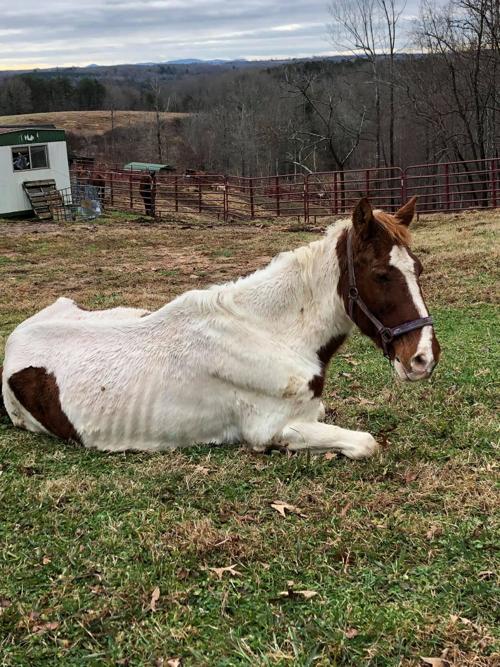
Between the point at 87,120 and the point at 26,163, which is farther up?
the point at 87,120

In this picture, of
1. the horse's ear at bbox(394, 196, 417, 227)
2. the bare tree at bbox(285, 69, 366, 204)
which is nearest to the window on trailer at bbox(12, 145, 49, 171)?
the bare tree at bbox(285, 69, 366, 204)

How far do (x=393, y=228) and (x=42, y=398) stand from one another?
7.58 ft

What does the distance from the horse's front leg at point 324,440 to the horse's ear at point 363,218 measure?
3.50 ft

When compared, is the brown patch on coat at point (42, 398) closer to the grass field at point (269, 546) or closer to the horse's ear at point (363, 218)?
the grass field at point (269, 546)

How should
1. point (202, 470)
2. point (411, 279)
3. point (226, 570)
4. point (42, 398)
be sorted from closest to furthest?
point (226, 570)
point (411, 279)
point (202, 470)
point (42, 398)

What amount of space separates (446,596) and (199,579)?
0.91 meters

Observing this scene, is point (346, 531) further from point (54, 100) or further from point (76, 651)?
point (54, 100)

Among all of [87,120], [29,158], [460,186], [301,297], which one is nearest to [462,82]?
[460,186]

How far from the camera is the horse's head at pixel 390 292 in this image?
3.03 meters

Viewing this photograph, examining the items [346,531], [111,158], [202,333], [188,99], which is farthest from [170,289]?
[188,99]

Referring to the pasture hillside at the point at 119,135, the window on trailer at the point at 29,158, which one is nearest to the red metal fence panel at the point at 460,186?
the window on trailer at the point at 29,158

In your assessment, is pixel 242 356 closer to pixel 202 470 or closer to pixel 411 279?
pixel 202 470

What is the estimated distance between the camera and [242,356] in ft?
11.5

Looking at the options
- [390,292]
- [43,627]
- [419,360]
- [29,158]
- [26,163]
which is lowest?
[43,627]
